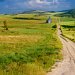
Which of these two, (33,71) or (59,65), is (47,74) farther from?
(59,65)

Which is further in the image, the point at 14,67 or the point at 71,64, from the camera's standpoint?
the point at 71,64

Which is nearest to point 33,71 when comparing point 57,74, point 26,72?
point 26,72

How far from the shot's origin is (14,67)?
22406 mm

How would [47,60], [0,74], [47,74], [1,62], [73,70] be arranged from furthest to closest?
[47,60] < [1,62] < [73,70] < [47,74] < [0,74]

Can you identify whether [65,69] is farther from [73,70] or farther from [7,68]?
[7,68]

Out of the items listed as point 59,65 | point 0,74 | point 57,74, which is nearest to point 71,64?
point 59,65

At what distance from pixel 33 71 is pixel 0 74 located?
2.40 meters

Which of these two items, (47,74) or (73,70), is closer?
(47,74)

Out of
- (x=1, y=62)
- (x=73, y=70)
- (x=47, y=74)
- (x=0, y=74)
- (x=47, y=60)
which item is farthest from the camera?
(x=47, y=60)

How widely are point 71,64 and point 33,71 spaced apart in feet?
23.8

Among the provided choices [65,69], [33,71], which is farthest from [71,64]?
[33,71]

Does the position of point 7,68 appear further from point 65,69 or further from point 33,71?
point 65,69

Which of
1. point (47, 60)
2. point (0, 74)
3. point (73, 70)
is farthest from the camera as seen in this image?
point (47, 60)

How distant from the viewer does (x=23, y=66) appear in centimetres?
2252
